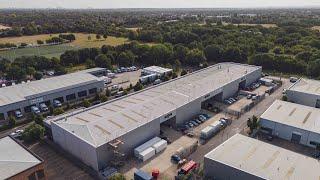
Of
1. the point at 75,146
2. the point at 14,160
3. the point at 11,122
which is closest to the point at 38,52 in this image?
the point at 11,122

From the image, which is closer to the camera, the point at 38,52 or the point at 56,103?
the point at 56,103

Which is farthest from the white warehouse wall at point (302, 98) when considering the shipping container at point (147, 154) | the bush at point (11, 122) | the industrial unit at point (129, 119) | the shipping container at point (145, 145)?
the bush at point (11, 122)

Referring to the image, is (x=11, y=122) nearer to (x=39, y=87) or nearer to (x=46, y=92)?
(x=46, y=92)

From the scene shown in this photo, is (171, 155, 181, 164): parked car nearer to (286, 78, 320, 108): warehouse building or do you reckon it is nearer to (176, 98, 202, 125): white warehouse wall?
(176, 98, 202, 125): white warehouse wall

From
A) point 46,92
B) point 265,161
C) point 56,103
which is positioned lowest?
point 56,103

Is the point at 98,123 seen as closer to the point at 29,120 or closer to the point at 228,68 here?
the point at 29,120

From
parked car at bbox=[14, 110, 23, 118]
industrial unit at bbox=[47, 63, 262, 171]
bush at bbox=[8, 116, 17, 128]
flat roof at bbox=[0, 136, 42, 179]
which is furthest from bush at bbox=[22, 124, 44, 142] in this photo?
parked car at bbox=[14, 110, 23, 118]

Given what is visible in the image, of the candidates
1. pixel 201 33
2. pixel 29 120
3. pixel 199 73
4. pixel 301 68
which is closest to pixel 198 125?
pixel 199 73
